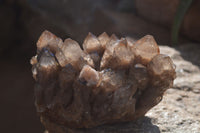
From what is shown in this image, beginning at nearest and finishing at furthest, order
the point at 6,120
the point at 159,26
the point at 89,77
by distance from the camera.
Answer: the point at 89,77 → the point at 6,120 → the point at 159,26

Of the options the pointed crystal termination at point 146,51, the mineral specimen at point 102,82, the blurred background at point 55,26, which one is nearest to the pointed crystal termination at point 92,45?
the mineral specimen at point 102,82

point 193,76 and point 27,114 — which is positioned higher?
point 193,76

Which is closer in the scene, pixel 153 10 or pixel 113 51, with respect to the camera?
pixel 113 51

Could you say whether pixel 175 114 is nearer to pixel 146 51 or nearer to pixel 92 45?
pixel 146 51

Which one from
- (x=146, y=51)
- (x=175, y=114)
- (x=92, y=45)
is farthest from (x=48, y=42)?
(x=175, y=114)

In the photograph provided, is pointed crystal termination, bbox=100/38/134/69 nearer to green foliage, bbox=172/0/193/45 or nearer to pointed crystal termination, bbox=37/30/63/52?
pointed crystal termination, bbox=37/30/63/52

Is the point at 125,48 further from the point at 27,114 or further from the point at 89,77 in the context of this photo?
the point at 27,114

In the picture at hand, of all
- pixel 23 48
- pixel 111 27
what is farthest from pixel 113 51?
pixel 23 48

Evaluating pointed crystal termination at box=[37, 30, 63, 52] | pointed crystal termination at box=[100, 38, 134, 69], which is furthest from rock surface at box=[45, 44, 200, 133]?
pointed crystal termination at box=[37, 30, 63, 52]
